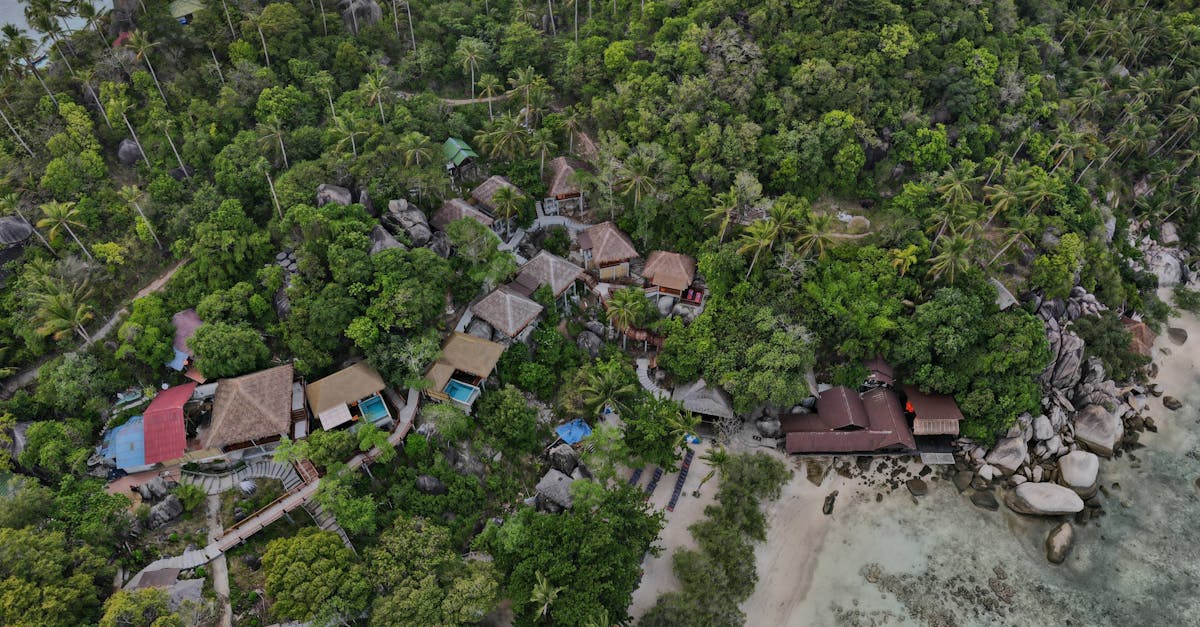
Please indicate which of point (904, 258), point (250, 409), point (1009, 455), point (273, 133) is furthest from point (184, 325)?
point (1009, 455)


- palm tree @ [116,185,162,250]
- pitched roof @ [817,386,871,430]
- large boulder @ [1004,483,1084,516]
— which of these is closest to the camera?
large boulder @ [1004,483,1084,516]

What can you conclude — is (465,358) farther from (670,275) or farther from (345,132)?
(345,132)

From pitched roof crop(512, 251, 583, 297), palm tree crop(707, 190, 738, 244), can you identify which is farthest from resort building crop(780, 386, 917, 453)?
pitched roof crop(512, 251, 583, 297)

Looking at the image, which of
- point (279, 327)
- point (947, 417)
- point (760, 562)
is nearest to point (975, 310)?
point (947, 417)

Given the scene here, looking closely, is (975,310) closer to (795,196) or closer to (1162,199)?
(795,196)

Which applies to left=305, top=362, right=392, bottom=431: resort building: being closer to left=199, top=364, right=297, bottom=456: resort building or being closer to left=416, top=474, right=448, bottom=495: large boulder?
left=199, top=364, right=297, bottom=456: resort building
